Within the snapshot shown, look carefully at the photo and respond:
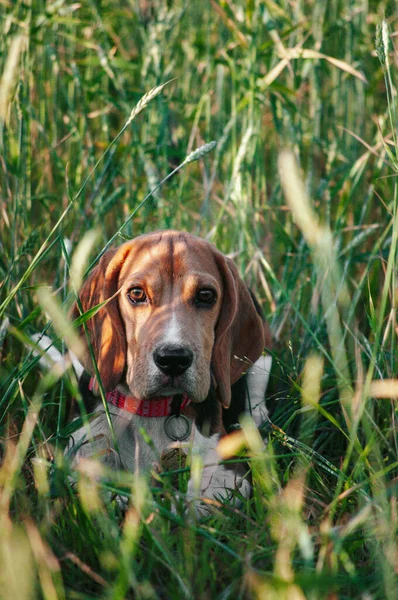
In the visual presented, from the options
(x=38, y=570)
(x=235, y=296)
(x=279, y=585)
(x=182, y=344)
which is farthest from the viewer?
(x=235, y=296)

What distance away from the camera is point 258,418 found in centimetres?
355

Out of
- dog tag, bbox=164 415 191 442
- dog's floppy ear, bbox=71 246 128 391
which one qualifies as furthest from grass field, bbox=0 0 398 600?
dog tag, bbox=164 415 191 442

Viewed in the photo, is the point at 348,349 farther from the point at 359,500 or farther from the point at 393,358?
the point at 359,500

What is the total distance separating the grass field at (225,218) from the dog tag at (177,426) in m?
0.37

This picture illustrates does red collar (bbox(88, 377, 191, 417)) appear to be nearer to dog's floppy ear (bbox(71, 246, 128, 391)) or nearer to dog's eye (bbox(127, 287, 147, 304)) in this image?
dog's floppy ear (bbox(71, 246, 128, 391))

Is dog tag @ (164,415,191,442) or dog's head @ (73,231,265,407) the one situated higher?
dog's head @ (73,231,265,407)

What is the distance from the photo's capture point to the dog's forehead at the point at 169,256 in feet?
10.2

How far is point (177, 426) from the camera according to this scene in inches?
124

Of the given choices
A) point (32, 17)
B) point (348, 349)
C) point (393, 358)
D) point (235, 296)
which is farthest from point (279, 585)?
point (32, 17)

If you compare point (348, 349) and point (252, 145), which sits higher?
point (252, 145)

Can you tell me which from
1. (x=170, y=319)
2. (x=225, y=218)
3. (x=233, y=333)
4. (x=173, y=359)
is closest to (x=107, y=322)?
(x=170, y=319)

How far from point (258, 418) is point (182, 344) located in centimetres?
91

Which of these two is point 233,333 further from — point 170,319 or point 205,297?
point 170,319

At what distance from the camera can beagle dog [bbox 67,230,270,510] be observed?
2877mm
